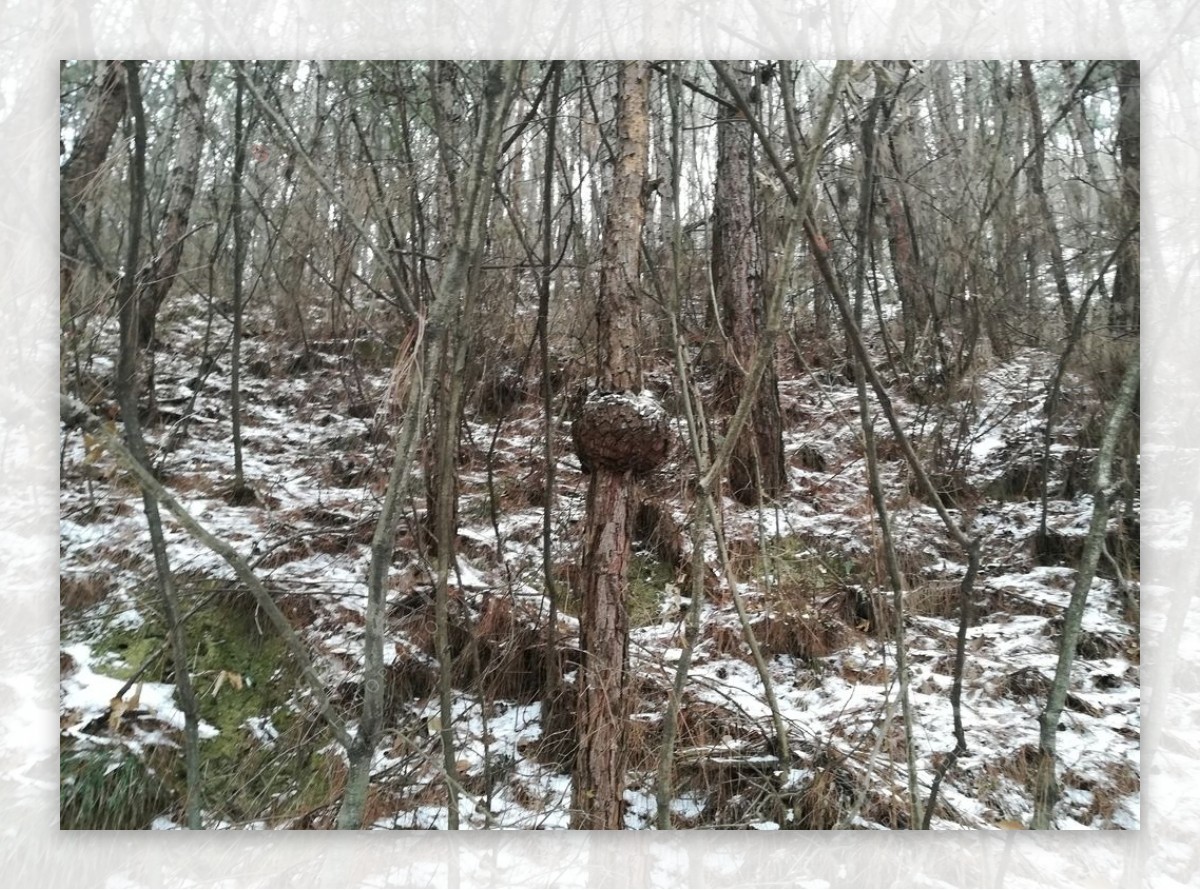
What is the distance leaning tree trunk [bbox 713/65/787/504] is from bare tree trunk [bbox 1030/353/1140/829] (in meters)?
0.65

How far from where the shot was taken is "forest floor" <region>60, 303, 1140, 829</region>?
1.59 meters

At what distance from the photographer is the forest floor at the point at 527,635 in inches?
62.5

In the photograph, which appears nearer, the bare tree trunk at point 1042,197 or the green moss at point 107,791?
the green moss at point 107,791

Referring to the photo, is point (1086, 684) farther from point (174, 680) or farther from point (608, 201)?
point (174, 680)

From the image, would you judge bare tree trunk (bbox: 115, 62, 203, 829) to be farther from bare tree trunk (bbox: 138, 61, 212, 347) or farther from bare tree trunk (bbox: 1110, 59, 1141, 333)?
bare tree trunk (bbox: 1110, 59, 1141, 333)

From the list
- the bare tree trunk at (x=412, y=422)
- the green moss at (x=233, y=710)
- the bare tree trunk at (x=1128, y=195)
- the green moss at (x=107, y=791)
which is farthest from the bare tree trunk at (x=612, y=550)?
the bare tree trunk at (x=1128, y=195)

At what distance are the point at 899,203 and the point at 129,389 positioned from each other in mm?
1736

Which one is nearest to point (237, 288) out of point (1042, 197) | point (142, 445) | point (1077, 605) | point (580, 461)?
point (142, 445)

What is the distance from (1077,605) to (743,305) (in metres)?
1.00

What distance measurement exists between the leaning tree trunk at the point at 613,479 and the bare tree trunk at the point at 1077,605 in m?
0.86

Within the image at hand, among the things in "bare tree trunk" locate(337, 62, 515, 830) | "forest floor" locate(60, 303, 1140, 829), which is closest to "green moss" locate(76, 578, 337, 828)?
"forest floor" locate(60, 303, 1140, 829)

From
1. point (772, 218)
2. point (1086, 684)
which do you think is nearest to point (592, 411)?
point (772, 218)

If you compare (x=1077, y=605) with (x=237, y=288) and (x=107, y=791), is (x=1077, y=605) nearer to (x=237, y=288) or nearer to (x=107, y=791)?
(x=237, y=288)

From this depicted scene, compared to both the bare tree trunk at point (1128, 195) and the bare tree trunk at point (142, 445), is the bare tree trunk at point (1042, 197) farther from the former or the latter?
the bare tree trunk at point (142, 445)
